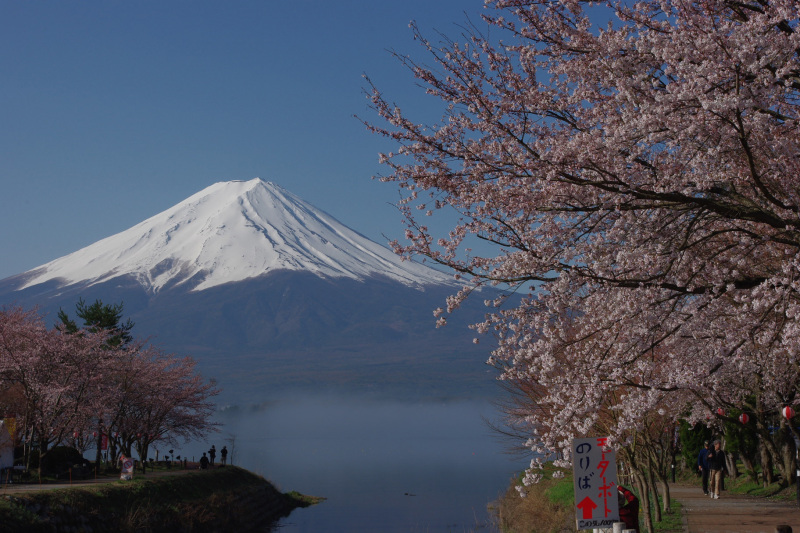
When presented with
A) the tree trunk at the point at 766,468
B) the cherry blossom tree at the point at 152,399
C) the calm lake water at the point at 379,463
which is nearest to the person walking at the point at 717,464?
the tree trunk at the point at 766,468

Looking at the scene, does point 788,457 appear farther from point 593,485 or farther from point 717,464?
point 593,485

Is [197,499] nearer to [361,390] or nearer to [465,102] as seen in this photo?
[465,102]

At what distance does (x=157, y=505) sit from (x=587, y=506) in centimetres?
2154

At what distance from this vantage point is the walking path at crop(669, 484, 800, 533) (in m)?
13.2

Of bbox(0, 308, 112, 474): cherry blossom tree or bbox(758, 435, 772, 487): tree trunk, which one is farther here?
bbox(0, 308, 112, 474): cherry blossom tree

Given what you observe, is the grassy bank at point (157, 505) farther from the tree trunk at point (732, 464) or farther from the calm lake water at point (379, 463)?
the tree trunk at point (732, 464)

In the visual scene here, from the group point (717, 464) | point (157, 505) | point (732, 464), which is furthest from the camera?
point (157, 505)

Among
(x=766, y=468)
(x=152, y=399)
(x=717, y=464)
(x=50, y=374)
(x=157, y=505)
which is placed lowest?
(x=157, y=505)

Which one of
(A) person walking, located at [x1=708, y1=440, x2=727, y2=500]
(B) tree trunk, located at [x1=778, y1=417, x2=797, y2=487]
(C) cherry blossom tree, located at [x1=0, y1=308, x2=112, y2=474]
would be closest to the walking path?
(A) person walking, located at [x1=708, y1=440, x2=727, y2=500]

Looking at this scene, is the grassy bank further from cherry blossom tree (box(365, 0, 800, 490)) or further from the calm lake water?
cherry blossom tree (box(365, 0, 800, 490))

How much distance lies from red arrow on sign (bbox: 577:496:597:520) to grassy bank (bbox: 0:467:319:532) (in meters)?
15.2

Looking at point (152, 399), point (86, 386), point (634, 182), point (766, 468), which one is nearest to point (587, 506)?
point (634, 182)

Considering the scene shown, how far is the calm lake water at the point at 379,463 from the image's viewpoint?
39812mm

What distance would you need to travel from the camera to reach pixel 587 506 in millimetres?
8219
